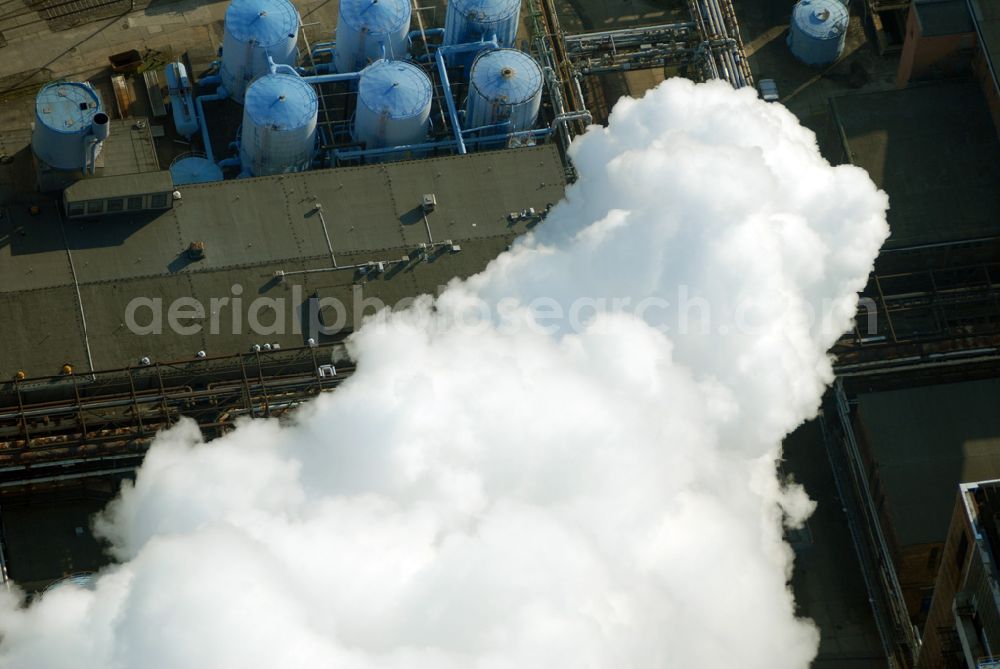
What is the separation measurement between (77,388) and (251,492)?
1551 centimetres

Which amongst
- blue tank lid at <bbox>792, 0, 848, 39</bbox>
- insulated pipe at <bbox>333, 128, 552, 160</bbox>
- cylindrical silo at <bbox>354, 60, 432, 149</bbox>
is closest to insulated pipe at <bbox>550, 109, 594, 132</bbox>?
insulated pipe at <bbox>333, 128, 552, 160</bbox>

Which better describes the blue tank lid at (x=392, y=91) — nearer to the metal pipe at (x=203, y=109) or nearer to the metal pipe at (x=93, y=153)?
the metal pipe at (x=203, y=109)

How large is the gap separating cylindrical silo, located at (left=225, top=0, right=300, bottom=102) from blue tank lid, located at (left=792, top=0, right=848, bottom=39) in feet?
102

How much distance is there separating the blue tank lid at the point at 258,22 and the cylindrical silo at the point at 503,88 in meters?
11.0

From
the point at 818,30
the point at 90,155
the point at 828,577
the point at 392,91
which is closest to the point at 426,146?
the point at 392,91

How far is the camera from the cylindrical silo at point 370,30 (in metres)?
144

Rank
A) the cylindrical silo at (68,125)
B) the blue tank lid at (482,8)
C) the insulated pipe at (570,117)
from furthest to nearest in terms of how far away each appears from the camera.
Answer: the blue tank lid at (482,8)
the insulated pipe at (570,117)
the cylindrical silo at (68,125)

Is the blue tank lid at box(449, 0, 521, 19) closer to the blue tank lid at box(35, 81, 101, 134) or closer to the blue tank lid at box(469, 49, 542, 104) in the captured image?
the blue tank lid at box(469, 49, 542, 104)

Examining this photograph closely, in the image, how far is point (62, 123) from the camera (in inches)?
5300

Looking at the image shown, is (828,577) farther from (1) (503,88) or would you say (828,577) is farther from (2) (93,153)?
(2) (93,153)

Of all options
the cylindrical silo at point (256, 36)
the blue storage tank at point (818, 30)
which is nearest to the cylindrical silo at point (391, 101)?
the cylindrical silo at point (256, 36)

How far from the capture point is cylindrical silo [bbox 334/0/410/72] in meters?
144

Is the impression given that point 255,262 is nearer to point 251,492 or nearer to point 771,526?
point 251,492

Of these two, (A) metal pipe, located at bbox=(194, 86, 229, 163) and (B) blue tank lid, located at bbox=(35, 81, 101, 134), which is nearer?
(B) blue tank lid, located at bbox=(35, 81, 101, 134)
